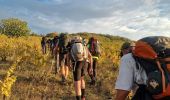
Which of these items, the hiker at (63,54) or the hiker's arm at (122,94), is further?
the hiker at (63,54)

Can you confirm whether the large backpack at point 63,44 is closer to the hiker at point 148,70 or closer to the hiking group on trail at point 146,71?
the hiking group on trail at point 146,71

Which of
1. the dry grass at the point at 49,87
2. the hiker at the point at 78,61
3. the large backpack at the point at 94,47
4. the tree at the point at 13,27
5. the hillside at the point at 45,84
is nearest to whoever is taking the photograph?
the hiker at the point at 78,61

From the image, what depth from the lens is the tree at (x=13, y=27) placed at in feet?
230

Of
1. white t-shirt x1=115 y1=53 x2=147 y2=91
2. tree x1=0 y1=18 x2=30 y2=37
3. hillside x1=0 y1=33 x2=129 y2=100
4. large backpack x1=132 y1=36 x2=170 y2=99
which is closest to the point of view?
large backpack x1=132 y1=36 x2=170 y2=99

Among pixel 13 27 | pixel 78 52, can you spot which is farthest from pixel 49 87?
pixel 13 27

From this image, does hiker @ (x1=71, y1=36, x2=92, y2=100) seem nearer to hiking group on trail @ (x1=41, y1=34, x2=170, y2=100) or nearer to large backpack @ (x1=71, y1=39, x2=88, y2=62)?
large backpack @ (x1=71, y1=39, x2=88, y2=62)

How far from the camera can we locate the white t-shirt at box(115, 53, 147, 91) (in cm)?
473

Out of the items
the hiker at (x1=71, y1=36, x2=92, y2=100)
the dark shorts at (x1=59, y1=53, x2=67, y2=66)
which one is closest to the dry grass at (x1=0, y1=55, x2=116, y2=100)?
the dark shorts at (x1=59, y1=53, x2=67, y2=66)

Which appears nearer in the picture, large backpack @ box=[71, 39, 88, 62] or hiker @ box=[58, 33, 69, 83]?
large backpack @ box=[71, 39, 88, 62]

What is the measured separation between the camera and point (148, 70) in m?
4.60

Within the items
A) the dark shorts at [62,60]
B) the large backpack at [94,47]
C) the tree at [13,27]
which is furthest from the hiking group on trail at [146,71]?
the tree at [13,27]

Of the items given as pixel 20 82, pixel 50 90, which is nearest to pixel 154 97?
pixel 50 90

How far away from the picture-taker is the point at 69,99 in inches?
523

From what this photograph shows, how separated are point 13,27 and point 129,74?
6877cm
